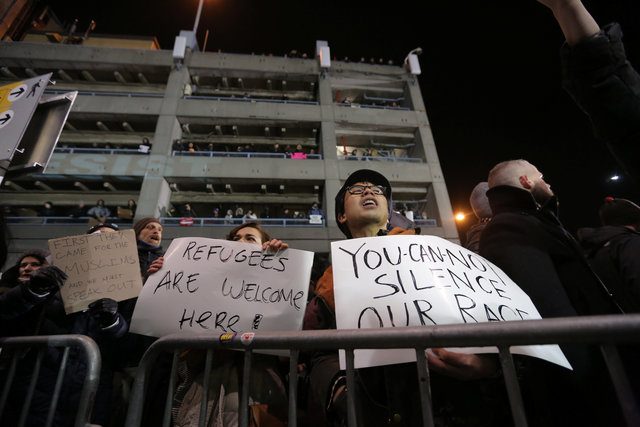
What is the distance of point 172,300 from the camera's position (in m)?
1.74

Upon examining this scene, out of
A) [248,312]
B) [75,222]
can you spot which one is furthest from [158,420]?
[75,222]

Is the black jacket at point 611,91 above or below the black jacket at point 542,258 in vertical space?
above

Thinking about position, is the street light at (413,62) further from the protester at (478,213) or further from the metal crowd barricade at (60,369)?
the metal crowd barricade at (60,369)

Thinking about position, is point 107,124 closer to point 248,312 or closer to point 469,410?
point 248,312

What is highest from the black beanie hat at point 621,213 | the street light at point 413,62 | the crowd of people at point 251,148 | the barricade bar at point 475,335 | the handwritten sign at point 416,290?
the street light at point 413,62

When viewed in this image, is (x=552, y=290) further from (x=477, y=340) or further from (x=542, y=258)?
(x=477, y=340)

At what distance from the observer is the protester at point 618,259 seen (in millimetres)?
1363

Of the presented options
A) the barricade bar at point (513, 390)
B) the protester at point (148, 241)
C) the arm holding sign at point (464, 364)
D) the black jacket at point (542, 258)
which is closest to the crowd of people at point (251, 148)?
the protester at point (148, 241)

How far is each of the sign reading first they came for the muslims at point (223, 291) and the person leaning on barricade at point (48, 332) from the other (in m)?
Answer: 0.41

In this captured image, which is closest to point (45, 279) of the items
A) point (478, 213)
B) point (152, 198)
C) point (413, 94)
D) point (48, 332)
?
point (48, 332)

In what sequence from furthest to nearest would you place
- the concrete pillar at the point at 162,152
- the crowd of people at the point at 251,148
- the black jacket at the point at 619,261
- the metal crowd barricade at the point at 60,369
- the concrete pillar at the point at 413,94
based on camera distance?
the concrete pillar at the point at 413,94 → the crowd of people at the point at 251,148 → the concrete pillar at the point at 162,152 → the metal crowd barricade at the point at 60,369 → the black jacket at the point at 619,261

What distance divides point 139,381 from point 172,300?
0.53 metres

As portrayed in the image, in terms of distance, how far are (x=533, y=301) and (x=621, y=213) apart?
5.42 ft

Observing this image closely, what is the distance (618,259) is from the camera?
149 centimetres
